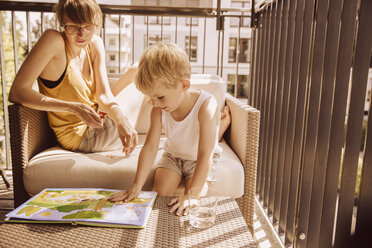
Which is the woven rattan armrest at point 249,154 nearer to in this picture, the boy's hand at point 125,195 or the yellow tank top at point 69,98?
the boy's hand at point 125,195

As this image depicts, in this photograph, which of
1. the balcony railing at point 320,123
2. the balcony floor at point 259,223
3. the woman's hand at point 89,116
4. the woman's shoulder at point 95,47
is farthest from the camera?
the woman's shoulder at point 95,47

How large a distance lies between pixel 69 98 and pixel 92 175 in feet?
1.66

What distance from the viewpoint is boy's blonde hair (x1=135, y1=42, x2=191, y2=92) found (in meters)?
1.29

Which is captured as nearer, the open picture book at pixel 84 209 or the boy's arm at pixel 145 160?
the open picture book at pixel 84 209

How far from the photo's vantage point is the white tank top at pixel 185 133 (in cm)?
157

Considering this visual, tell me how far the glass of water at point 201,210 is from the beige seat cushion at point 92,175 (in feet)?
1.66

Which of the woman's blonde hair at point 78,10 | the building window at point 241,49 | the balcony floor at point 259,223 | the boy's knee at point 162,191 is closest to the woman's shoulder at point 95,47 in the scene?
the woman's blonde hair at point 78,10

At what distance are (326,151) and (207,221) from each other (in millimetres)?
687

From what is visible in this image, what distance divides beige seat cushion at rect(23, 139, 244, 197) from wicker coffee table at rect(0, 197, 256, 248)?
58cm

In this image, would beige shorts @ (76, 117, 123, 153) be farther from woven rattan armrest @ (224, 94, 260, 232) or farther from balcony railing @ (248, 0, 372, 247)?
balcony railing @ (248, 0, 372, 247)

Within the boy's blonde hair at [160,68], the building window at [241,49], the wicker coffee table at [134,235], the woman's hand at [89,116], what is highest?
the building window at [241,49]

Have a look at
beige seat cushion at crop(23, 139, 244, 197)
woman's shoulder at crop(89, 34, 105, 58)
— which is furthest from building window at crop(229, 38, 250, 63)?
beige seat cushion at crop(23, 139, 244, 197)

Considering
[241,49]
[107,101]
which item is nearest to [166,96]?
[107,101]

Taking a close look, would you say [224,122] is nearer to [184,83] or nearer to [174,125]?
[174,125]
